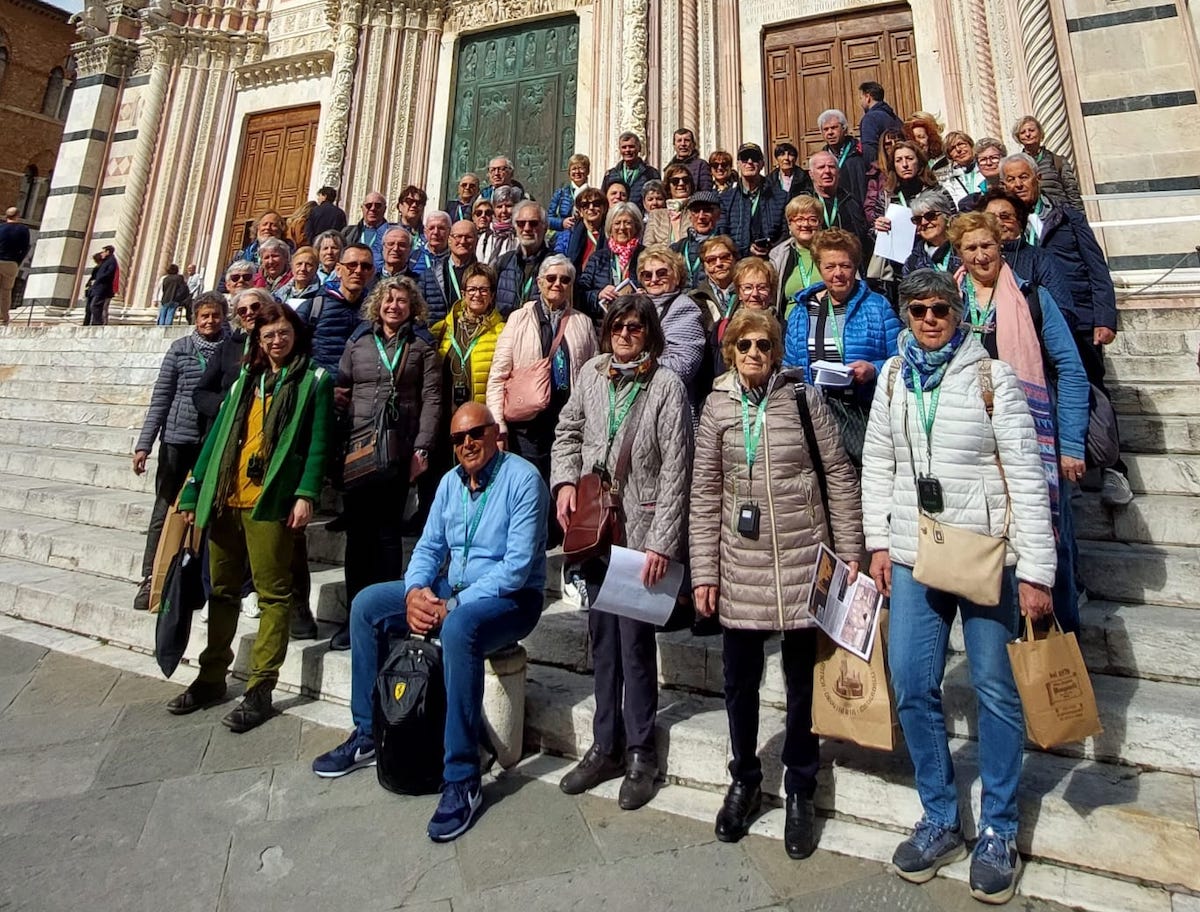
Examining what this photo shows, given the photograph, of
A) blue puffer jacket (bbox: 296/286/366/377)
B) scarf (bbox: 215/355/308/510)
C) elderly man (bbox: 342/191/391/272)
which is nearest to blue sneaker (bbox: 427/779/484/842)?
scarf (bbox: 215/355/308/510)

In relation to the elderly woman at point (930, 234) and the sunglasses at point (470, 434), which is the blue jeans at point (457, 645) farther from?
the elderly woman at point (930, 234)

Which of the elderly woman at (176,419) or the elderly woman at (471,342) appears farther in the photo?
the elderly woman at (176,419)

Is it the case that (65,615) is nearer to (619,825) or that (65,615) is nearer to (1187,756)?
(619,825)

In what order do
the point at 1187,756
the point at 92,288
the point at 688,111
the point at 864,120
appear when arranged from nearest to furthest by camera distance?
the point at 1187,756, the point at 864,120, the point at 688,111, the point at 92,288

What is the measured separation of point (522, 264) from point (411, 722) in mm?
3425

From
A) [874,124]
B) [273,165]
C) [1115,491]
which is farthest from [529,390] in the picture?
[273,165]

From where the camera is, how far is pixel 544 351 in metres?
3.96

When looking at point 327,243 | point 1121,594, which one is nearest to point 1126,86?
point 1121,594

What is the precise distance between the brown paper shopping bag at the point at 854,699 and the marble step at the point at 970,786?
1.30 ft

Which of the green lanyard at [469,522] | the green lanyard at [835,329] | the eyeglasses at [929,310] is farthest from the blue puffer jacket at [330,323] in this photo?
the eyeglasses at [929,310]

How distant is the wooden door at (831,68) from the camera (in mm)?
9109

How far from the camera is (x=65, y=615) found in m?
4.56

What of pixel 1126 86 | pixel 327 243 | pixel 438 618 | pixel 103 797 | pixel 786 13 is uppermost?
pixel 786 13

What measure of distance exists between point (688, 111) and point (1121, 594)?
8733 mm
